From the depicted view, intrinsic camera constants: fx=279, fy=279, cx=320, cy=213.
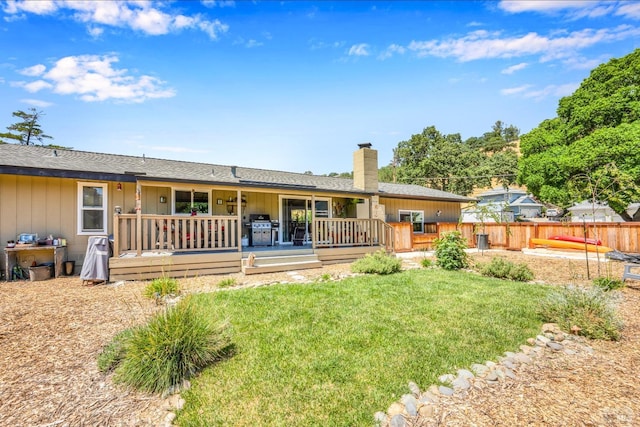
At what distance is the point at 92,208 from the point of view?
28.0 ft

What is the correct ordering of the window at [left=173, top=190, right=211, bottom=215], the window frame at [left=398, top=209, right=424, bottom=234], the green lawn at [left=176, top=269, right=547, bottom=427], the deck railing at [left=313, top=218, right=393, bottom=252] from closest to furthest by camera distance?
the green lawn at [left=176, top=269, right=547, bottom=427] → the window at [left=173, top=190, right=211, bottom=215] → the deck railing at [left=313, top=218, right=393, bottom=252] → the window frame at [left=398, top=209, right=424, bottom=234]

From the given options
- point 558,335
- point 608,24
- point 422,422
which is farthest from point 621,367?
point 608,24

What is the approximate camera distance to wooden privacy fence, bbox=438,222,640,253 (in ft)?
36.3

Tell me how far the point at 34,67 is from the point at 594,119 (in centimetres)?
2694

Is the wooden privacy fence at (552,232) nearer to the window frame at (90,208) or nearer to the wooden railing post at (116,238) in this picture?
the wooden railing post at (116,238)

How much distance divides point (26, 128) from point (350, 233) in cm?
3374

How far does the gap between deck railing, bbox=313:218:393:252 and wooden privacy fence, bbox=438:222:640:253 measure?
241 cm

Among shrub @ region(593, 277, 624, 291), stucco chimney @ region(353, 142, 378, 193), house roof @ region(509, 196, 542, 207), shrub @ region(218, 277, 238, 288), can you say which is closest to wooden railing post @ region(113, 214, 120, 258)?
shrub @ region(218, 277, 238, 288)

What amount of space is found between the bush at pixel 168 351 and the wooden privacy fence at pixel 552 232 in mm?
8272

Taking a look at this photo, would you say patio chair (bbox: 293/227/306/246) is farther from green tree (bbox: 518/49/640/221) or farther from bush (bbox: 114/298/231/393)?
green tree (bbox: 518/49/640/221)

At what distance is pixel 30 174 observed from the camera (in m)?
7.10

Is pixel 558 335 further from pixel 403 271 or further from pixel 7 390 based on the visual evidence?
pixel 7 390

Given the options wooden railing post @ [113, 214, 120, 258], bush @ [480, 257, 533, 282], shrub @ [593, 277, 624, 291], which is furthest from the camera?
bush @ [480, 257, 533, 282]

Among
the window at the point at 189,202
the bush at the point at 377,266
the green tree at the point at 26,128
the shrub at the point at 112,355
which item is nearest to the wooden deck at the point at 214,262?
the bush at the point at 377,266
